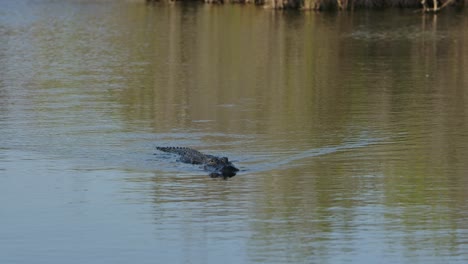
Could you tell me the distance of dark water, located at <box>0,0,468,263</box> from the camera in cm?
1141

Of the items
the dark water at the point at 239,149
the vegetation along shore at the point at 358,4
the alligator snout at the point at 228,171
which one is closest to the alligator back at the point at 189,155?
the dark water at the point at 239,149

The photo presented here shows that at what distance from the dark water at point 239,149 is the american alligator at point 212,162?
13 centimetres

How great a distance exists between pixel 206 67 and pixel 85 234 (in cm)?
1571

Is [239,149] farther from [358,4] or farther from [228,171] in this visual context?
[358,4]

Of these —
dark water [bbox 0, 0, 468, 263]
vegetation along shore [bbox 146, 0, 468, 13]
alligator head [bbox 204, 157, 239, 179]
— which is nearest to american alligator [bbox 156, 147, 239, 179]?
alligator head [bbox 204, 157, 239, 179]

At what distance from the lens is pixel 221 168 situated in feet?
47.4

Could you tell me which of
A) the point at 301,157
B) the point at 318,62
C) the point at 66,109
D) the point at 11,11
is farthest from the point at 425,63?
the point at 11,11

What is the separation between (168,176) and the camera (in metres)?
14.7

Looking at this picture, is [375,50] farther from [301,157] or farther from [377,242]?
[377,242]

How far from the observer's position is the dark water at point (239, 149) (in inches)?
449

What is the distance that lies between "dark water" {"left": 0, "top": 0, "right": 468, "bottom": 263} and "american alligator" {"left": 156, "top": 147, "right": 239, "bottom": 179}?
131 millimetres

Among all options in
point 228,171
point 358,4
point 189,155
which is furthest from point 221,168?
point 358,4

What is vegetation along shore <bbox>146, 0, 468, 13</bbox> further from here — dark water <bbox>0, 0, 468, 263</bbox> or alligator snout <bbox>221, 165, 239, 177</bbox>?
alligator snout <bbox>221, 165, 239, 177</bbox>

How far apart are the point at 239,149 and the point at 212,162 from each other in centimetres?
183
